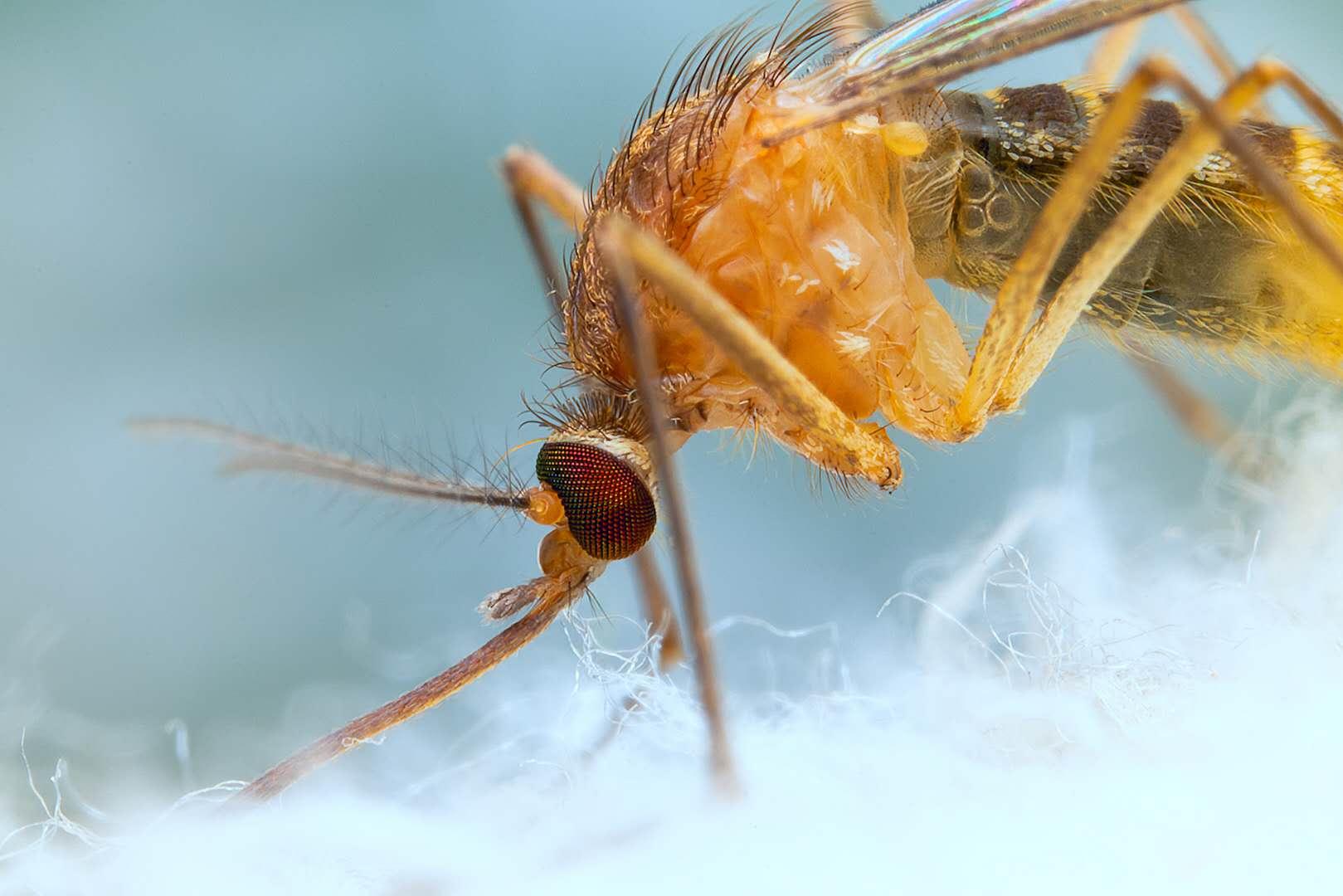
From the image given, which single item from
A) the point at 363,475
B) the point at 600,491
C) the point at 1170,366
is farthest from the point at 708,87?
the point at 1170,366

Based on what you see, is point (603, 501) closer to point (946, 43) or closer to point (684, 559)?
point (684, 559)

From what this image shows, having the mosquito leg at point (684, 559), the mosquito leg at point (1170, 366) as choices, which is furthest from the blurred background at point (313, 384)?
the mosquito leg at point (684, 559)

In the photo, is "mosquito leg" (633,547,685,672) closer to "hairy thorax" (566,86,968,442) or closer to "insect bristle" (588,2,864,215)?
"hairy thorax" (566,86,968,442)

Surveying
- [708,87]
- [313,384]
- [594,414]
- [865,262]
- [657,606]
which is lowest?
[657,606]

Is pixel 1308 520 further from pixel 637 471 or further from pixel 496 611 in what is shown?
pixel 496 611

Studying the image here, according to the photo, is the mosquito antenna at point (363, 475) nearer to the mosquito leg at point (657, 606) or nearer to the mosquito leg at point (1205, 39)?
the mosquito leg at point (657, 606)

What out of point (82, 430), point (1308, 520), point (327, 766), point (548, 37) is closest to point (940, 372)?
point (1308, 520)

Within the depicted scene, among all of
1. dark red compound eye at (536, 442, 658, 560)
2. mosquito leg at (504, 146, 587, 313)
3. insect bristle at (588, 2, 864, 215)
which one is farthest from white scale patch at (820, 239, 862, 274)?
mosquito leg at (504, 146, 587, 313)
